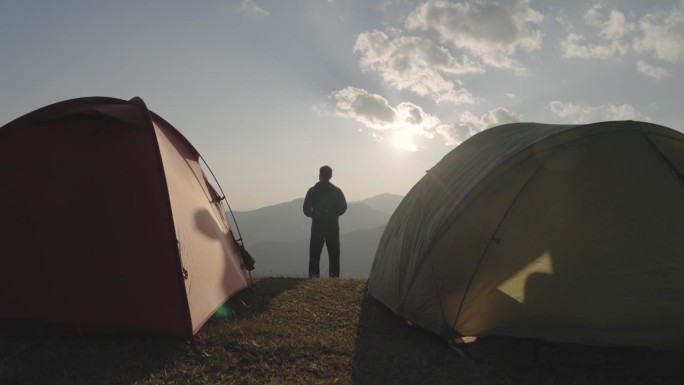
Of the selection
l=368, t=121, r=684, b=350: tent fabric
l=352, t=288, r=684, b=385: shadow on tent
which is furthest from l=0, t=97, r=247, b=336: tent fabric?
l=368, t=121, r=684, b=350: tent fabric

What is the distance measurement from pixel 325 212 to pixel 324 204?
24 centimetres

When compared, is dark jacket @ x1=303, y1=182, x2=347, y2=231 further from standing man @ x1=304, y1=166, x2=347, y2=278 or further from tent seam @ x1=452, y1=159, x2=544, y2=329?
tent seam @ x1=452, y1=159, x2=544, y2=329

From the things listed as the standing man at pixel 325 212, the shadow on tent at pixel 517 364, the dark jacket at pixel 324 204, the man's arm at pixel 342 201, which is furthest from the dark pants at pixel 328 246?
the shadow on tent at pixel 517 364

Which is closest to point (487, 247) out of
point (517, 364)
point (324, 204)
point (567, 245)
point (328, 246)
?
point (567, 245)

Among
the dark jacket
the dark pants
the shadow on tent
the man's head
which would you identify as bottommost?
the shadow on tent

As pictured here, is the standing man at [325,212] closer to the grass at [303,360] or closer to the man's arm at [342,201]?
the man's arm at [342,201]

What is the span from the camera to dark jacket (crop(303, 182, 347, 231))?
11.9 meters

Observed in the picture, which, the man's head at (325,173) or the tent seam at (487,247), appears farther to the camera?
the man's head at (325,173)

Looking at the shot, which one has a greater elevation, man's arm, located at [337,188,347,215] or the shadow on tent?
man's arm, located at [337,188,347,215]

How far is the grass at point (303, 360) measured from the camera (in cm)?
437

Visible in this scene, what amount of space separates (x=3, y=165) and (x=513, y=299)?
6678 mm

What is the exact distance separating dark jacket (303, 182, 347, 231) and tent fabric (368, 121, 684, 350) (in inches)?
244

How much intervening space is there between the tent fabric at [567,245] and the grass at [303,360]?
0.24 m

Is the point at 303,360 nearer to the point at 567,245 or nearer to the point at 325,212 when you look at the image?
the point at 567,245
